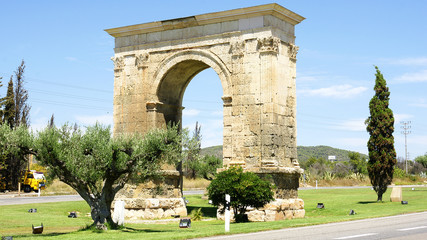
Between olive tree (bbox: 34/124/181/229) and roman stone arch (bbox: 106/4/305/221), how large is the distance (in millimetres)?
5454

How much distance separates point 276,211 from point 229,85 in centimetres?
566

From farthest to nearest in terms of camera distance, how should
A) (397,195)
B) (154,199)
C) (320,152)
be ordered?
(320,152) → (397,195) → (154,199)

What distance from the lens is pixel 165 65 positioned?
2503cm

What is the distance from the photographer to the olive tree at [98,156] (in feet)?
54.8

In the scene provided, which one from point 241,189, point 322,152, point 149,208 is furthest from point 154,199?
point 322,152

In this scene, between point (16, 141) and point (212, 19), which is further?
point (212, 19)

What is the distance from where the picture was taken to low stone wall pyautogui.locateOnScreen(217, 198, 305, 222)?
2148 centimetres

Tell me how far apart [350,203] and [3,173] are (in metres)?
30.9

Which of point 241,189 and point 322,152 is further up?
point 322,152

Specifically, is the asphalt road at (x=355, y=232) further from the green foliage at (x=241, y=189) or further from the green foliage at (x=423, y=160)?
the green foliage at (x=423, y=160)

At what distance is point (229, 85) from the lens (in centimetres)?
2330

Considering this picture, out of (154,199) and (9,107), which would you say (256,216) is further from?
(9,107)

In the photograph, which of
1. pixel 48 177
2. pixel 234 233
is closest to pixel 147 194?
pixel 48 177

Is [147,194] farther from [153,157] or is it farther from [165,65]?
[153,157]
